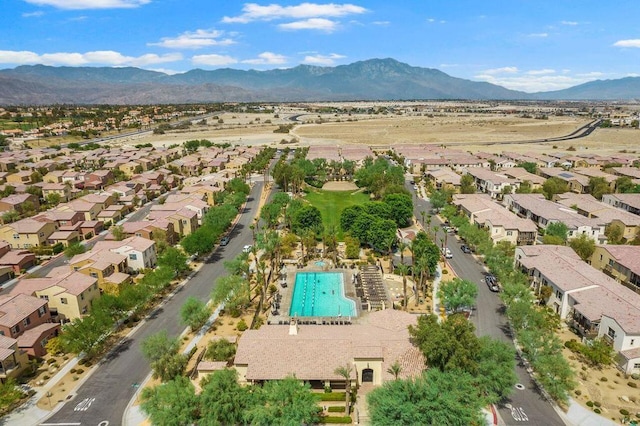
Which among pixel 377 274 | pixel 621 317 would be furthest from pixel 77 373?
pixel 621 317

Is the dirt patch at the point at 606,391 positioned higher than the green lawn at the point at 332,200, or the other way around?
the green lawn at the point at 332,200

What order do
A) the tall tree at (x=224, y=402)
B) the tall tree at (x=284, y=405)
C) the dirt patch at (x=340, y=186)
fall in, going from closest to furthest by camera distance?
the tall tree at (x=284, y=405) → the tall tree at (x=224, y=402) → the dirt patch at (x=340, y=186)

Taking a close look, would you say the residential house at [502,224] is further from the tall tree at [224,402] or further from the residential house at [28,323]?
the residential house at [28,323]

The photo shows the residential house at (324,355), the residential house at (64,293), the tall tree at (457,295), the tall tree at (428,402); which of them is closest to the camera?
the tall tree at (428,402)

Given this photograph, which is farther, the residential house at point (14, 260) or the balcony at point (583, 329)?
the residential house at point (14, 260)

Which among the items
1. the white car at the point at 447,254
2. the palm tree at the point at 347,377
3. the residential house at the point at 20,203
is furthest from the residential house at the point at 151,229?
the white car at the point at 447,254

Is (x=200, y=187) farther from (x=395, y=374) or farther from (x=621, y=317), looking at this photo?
(x=621, y=317)

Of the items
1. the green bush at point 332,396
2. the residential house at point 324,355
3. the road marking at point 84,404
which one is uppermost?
the residential house at point 324,355
